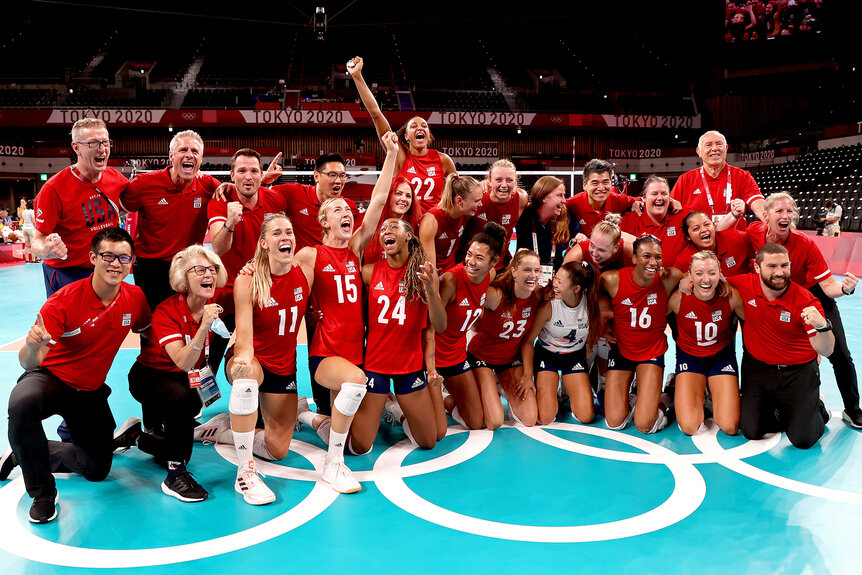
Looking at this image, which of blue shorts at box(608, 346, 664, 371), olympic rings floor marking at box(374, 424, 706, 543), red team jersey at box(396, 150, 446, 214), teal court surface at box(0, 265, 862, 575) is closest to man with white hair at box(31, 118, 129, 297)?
teal court surface at box(0, 265, 862, 575)

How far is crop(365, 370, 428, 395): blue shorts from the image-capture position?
4.47 meters

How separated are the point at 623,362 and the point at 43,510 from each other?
4.34 m

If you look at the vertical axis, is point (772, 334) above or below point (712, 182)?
below

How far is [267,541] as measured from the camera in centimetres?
328

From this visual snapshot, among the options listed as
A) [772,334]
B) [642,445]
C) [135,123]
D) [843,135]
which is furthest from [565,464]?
[135,123]

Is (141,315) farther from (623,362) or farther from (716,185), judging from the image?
(716,185)

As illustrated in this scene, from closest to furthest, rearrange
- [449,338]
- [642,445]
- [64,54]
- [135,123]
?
[642,445] → [449,338] → [135,123] → [64,54]

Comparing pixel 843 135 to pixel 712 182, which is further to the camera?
pixel 843 135

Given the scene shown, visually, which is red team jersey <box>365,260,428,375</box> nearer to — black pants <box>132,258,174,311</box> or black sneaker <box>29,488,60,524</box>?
black pants <box>132,258,174,311</box>

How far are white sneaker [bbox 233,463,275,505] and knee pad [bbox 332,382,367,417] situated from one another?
26.0 inches

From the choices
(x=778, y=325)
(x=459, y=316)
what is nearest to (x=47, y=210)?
(x=459, y=316)

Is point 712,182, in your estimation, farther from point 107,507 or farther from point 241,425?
point 107,507

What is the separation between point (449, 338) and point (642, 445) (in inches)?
67.7

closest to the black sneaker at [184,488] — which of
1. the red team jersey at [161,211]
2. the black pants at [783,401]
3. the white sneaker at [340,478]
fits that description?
the white sneaker at [340,478]
